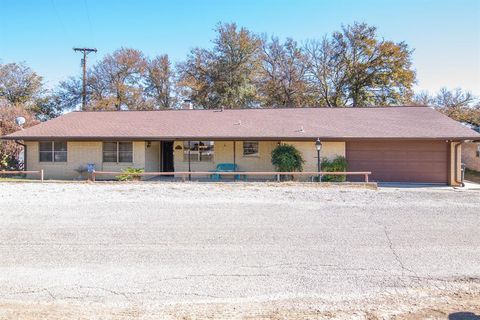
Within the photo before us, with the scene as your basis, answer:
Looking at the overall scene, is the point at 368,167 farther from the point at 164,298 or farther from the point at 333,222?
the point at 164,298

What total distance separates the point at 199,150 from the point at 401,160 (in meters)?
9.65

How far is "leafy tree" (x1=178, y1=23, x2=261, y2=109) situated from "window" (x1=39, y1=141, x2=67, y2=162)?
16407 millimetres

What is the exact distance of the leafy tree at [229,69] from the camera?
1275 inches

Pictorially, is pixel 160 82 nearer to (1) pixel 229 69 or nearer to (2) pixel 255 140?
(1) pixel 229 69

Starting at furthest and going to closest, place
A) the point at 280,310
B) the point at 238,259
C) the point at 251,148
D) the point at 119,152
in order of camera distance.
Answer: the point at 119,152 < the point at 251,148 < the point at 238,259 < the point at 280,310

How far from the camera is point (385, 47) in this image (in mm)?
31188

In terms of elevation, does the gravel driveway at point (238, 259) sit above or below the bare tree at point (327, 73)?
below

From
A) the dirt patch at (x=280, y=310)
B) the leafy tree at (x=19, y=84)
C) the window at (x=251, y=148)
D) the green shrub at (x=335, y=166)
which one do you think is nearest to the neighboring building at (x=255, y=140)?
the window at (x=251, y=148)

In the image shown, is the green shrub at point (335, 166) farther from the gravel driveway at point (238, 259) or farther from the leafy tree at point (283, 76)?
the leafy tree at point (283, 76)

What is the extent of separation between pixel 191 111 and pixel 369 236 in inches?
665

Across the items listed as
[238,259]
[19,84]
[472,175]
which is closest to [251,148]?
[238,259]

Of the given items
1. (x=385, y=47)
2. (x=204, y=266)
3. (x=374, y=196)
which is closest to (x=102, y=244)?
(x=204, y=266)

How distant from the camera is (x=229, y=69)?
32406mm

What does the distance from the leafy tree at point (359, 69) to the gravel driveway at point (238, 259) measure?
76.3 ft
